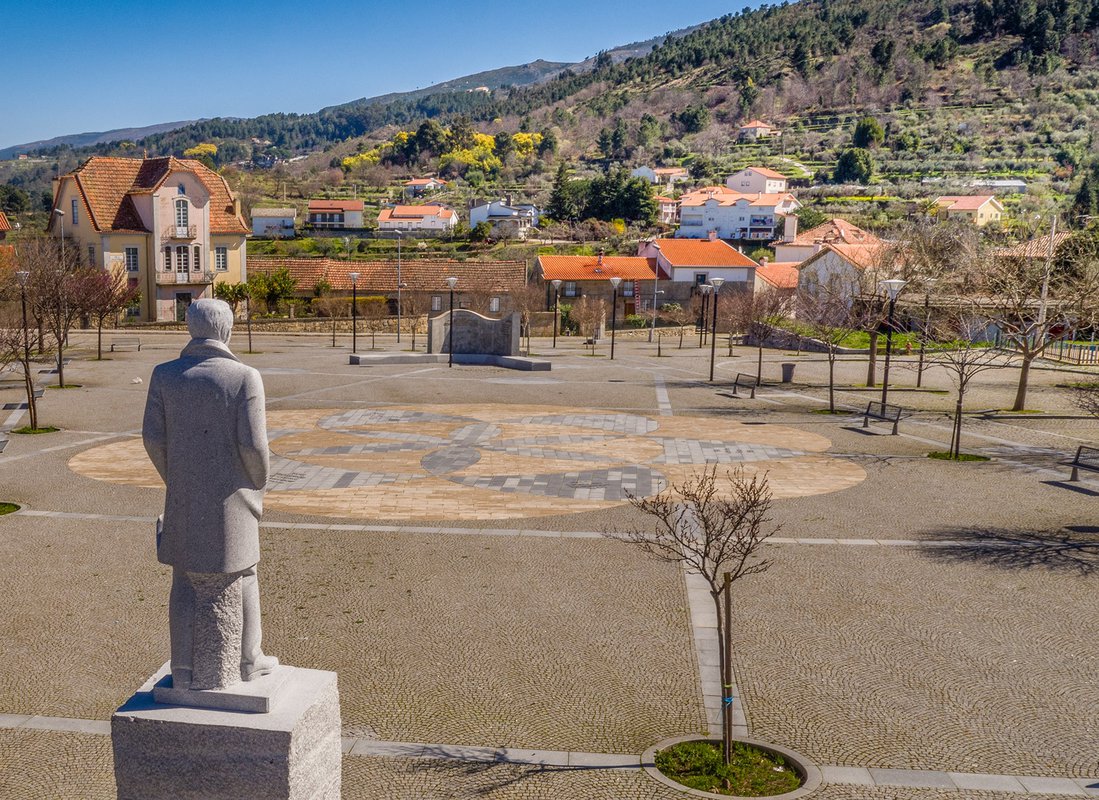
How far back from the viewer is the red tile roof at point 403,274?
65.8 metres

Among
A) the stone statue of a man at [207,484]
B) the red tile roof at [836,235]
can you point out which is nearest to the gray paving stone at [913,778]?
the stone statue of a man at [207,484]

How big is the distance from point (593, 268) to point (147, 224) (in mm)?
30948

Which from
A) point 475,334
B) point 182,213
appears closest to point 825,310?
point 475,334

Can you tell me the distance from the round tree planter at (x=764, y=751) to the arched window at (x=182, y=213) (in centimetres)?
5644

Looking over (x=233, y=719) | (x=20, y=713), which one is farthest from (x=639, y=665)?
(x=20, y=713)

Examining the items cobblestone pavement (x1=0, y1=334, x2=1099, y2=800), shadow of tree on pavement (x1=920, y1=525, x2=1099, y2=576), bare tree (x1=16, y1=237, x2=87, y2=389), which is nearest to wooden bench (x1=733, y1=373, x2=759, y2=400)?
cobblestone pavement (x1=0, y1=334, x2=1099, y2=800)

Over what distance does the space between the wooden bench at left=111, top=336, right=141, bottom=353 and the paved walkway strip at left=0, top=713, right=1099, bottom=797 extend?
3642 cm

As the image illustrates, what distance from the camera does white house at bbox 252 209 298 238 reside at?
9669 centimetres

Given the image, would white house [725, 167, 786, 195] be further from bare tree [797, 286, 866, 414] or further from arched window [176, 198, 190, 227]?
arched window [176, 198, 190, 227]

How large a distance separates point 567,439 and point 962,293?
26210 millimetres

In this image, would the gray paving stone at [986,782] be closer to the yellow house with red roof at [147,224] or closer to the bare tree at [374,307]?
the yellow house with red roof at [147,224]

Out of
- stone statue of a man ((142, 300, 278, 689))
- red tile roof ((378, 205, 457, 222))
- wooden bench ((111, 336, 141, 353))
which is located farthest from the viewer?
red tile roof ((378, 205, 457, 222))

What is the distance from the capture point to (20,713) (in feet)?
27.7

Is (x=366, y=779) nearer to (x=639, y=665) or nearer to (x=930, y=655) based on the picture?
(x=639, y=665)
